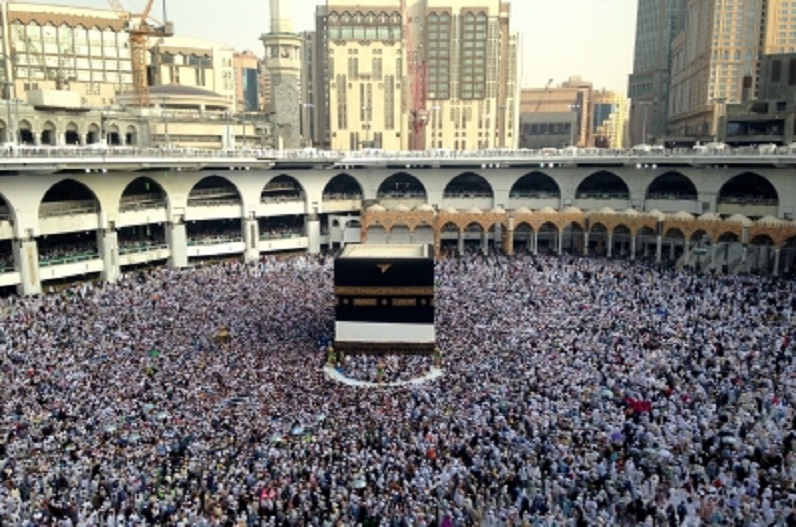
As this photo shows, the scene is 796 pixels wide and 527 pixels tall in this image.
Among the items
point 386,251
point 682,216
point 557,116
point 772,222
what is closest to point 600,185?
point 682,216

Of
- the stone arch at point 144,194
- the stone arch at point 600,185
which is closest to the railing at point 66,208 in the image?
the stone arch at point 144,194

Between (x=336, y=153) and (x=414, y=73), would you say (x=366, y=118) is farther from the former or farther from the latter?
(x=336, y=153)

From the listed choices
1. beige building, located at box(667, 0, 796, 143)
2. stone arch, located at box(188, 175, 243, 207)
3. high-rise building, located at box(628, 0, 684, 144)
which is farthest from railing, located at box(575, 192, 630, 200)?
high-rise building, located at box(628, 0, 684, 144)

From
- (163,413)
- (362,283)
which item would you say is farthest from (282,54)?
(163,413)

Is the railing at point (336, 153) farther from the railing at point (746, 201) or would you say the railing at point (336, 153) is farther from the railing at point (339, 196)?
the railing at point (339, 196)

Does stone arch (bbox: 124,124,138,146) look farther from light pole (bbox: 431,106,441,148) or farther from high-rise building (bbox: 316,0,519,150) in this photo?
light pole (bbox: 431,106,441,148)

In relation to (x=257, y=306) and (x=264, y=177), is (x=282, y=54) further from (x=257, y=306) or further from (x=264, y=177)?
(x=257, y=306)

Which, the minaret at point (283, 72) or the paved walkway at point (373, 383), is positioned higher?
the minaret at point (283, 72)
